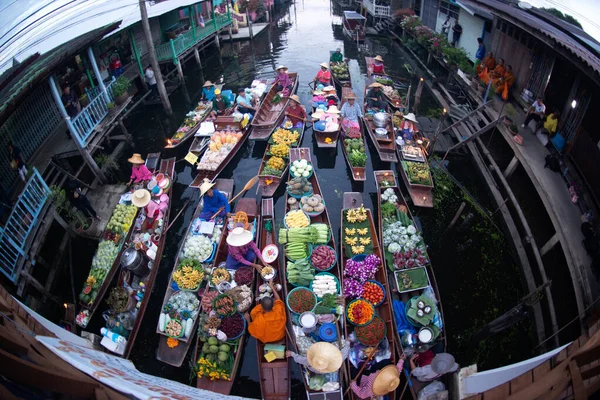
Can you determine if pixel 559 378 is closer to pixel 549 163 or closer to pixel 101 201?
pixel 549 163

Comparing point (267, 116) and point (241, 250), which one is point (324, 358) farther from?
point (267, 116)

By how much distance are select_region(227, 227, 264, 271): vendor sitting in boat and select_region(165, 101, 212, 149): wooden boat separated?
7.30m

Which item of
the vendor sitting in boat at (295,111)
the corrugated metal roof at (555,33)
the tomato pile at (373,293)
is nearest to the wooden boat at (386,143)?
the vendor sitting in boat at (295,111)

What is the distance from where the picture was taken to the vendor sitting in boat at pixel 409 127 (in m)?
14.4

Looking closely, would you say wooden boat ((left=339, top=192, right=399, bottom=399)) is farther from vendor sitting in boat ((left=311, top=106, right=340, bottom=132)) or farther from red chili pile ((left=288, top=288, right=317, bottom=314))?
vendor sitting in boat ((left=311, top=106, right=340, bottom=132))

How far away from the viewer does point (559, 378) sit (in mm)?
2992

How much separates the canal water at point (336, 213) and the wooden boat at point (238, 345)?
0.59 meters

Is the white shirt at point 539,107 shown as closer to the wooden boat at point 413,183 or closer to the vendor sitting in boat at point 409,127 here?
the wooden boat at point 413,183

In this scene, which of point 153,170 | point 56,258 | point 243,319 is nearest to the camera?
point 243,319

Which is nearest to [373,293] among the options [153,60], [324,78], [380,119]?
[380,119]

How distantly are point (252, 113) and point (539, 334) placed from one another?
13949mm

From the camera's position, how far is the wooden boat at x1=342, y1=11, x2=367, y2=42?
28547 millimetres

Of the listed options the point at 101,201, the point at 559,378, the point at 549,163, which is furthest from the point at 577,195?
the point at 101,201

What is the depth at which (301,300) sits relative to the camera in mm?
8195
